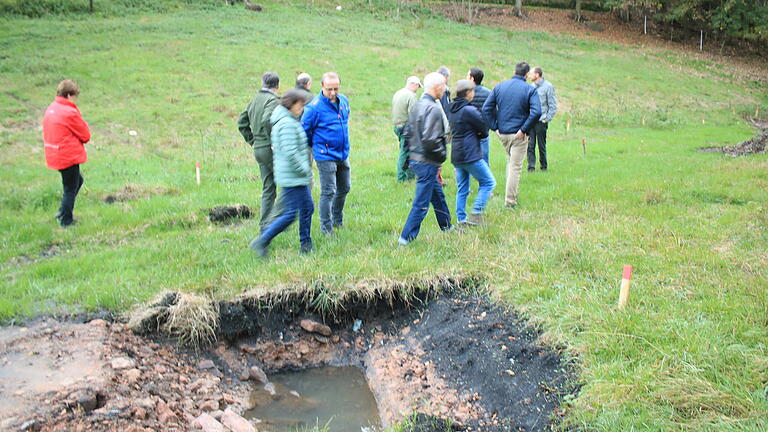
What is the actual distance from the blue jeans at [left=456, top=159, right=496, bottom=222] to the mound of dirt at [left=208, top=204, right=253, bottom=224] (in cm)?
336

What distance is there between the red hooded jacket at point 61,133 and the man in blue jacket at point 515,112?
5999mm

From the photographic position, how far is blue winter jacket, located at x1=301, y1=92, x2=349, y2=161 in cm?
738

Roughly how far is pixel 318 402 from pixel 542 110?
792cm

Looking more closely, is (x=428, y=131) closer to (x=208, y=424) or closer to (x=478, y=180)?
(x=478, y=180)

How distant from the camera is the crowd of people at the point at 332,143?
6.80 m

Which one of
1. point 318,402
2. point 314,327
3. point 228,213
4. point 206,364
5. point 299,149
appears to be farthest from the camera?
point 228,213

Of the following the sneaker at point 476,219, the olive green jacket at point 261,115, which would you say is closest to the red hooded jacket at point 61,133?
the olive green jacket at point 261,115

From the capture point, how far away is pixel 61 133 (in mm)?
8250

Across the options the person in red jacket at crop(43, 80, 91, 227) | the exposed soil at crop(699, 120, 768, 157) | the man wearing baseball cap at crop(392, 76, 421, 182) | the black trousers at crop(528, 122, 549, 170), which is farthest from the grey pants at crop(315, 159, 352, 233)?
the exposed soil at crop(699, 120, 768, 157)

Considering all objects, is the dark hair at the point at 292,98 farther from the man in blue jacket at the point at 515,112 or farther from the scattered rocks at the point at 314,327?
the man in blue jacket at the point at 515,112

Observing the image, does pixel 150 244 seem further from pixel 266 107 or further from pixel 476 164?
pixel 476 164

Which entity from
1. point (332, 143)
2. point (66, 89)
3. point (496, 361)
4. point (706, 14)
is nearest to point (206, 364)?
point (496, 361)

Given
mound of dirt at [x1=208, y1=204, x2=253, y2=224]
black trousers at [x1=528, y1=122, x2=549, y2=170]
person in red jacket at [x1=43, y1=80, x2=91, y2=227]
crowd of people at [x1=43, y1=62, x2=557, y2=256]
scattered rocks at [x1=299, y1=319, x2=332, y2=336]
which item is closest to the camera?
scattered rocks at [x1=299, y1=319, x2=332, y2=336]

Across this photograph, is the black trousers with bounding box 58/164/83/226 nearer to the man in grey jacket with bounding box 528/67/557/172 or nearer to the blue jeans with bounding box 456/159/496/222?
the blue jeans with bounding box 456/159/496/222
